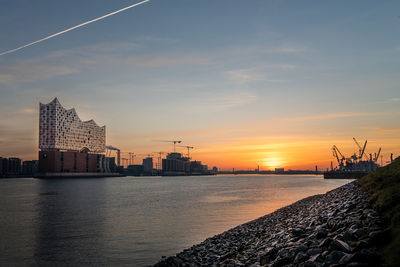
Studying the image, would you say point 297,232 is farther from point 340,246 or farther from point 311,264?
point 311,264

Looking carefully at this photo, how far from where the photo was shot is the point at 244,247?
18656mm

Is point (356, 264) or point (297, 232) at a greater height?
point (356, 264)

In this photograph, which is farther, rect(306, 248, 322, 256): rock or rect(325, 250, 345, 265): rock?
rect(306, 248, 322, 256): rock

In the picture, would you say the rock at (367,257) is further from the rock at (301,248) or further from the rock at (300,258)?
the rock at (301,248)

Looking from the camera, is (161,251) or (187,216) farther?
(187,216)

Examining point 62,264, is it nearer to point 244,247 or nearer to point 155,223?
point 244,247

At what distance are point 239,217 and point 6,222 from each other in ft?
95.0

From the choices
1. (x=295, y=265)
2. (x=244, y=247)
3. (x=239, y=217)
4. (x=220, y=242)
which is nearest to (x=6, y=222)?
(x=239, y=217)

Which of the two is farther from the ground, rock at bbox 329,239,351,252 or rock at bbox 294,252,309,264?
rock at bbox 329,239,351,252

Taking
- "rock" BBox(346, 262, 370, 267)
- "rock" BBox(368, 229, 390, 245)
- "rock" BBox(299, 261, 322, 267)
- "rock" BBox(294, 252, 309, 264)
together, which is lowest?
"rock" BBox(294, 252, 309, 264)

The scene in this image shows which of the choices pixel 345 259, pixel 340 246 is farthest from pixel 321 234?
pixel 345 259

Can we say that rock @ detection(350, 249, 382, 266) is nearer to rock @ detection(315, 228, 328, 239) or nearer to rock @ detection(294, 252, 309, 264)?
rock @ detection(294, 252, 309, 264)

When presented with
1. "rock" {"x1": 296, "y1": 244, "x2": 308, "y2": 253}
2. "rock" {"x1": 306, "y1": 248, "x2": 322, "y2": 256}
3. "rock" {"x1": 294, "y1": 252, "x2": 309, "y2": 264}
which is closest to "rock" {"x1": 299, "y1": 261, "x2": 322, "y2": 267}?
"rock" {"x1": 294, "y1": 252, "x2": 309, "y2": 264}

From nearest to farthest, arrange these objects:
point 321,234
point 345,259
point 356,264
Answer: point 356,264
point 345,259
point 321,234
